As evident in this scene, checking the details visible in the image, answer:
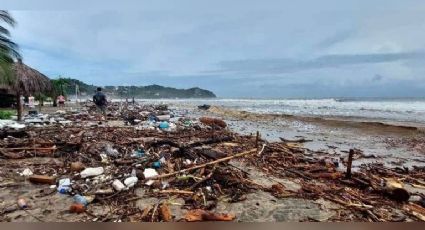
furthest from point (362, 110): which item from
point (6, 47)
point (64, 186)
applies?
point (64, 186)

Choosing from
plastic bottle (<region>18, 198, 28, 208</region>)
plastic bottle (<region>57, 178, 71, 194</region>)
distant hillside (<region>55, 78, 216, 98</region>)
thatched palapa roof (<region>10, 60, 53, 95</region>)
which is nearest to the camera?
plastic bottle (<region>18, 198, 28, 208</region>)

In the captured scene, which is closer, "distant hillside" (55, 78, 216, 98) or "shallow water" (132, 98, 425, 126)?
"shallow water" (132, 98, 425, 126)

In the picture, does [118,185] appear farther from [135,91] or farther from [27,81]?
[135,91]

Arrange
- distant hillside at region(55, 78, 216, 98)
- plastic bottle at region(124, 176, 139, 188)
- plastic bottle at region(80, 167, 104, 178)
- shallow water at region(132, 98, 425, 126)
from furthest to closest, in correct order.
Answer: distant hillside at region(55, 78, 216, 98), shallow water at region(132, 98, 425, 126), plastic bottle at region(80, 167, 104, 178), plastic bottle at region(124, 176, 139, 188)

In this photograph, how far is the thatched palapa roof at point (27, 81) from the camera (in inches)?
525

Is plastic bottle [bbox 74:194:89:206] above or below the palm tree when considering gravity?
below

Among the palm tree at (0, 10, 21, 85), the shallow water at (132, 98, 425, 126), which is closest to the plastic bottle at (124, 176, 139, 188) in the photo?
the palm tree at (0, 10, 21, 85)

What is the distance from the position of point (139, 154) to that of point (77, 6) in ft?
9.40

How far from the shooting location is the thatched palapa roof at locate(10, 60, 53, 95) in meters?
13.3

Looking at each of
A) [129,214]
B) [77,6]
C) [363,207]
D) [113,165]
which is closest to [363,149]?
[363,207]

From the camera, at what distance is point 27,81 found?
13867 millimetres

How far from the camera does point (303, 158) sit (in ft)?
21.0

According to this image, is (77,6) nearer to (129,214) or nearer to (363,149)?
(129,214)

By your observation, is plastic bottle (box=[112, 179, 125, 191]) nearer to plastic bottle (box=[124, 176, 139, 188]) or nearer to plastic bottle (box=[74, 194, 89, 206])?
plastic bottle (box=[124, 176, 139, 188])
